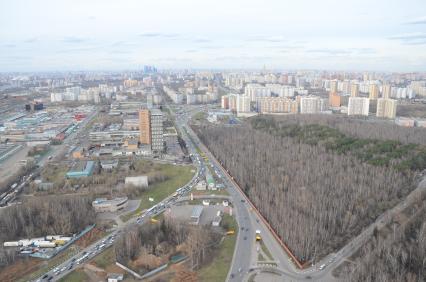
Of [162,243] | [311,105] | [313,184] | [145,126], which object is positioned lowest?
[162,243]

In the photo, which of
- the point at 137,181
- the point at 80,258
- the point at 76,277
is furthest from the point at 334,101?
the point at 76,277

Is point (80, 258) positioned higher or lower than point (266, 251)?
lower

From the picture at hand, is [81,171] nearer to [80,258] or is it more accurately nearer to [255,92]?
[80,258]

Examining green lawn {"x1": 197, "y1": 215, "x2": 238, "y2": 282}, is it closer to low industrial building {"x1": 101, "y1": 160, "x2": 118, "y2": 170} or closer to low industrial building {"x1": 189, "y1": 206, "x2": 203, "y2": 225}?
low industrial building {"x1": 189, "y1": 206, "x2": 203, "y2": 225}

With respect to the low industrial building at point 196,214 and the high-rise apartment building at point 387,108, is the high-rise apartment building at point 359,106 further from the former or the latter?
the low industrial building at point 196,214

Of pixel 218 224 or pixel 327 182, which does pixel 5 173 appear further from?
pixel 327 182

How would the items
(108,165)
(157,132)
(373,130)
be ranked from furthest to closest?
1. (373,130)
2. (157,132)
3. (108,165)

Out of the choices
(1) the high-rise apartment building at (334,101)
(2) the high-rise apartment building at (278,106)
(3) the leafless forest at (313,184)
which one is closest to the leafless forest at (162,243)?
(3) the leafless forest at (313,184)

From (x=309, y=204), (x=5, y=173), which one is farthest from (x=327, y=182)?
(x=5, y=173)
